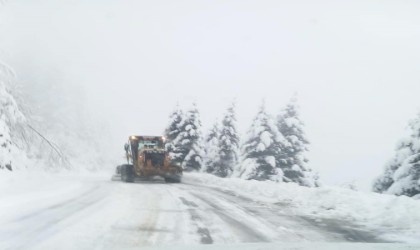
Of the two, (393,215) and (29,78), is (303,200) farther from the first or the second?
(29,78)

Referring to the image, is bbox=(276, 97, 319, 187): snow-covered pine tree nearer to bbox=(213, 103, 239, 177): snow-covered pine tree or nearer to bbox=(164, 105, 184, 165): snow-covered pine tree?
bbox=(213, 103, 239, 177): snow-covered pine tree

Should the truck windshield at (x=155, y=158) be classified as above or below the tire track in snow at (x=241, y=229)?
above

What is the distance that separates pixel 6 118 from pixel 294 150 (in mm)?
22443

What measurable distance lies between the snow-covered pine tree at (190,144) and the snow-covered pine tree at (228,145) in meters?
3.17

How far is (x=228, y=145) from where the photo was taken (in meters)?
44.3

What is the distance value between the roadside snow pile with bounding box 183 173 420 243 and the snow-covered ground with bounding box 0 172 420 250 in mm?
19

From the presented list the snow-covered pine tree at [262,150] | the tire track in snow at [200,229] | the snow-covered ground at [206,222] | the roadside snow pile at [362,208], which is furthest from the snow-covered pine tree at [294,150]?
the tire track in snow at [200,229]

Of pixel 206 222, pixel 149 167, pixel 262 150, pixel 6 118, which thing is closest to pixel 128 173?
pixel 149 167

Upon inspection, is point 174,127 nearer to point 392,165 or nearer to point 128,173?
point 128,173

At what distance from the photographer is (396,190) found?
18688 millimetres

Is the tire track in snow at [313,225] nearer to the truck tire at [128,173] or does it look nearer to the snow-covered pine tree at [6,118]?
the snow-covered pine tree at [6,118]

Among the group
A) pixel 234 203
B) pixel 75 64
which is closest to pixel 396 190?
pixel 234 203

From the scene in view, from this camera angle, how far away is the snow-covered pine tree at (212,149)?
4566cm

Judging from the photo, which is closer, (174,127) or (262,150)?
(262,150)
